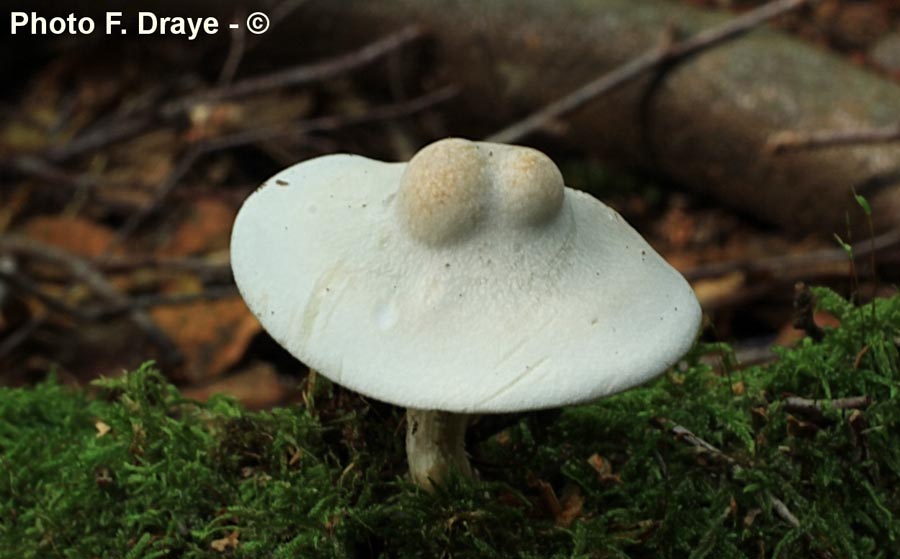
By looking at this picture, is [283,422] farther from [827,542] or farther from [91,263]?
[91,263]

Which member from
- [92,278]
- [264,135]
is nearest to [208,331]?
[92,278]

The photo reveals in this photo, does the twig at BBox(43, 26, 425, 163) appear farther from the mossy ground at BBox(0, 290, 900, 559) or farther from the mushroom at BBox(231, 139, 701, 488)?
the mushroom at BBox(231, 139, 701, 488)

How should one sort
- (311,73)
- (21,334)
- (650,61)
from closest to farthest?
1. (21,334)
2. (650,61)
3. (311,73)

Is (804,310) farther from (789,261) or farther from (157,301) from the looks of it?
(157,301)

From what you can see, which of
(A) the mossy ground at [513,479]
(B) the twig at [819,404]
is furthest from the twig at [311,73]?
(B) the twig at [819,404]

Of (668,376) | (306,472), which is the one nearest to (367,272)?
(306,472)

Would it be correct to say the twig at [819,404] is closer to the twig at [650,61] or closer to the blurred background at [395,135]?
the blurred background at [395,135]

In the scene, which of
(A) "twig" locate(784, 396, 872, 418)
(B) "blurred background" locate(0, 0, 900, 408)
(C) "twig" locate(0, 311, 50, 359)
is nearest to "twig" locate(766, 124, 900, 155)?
(B) "blurred background" locate(0, 0, 900, 408)
